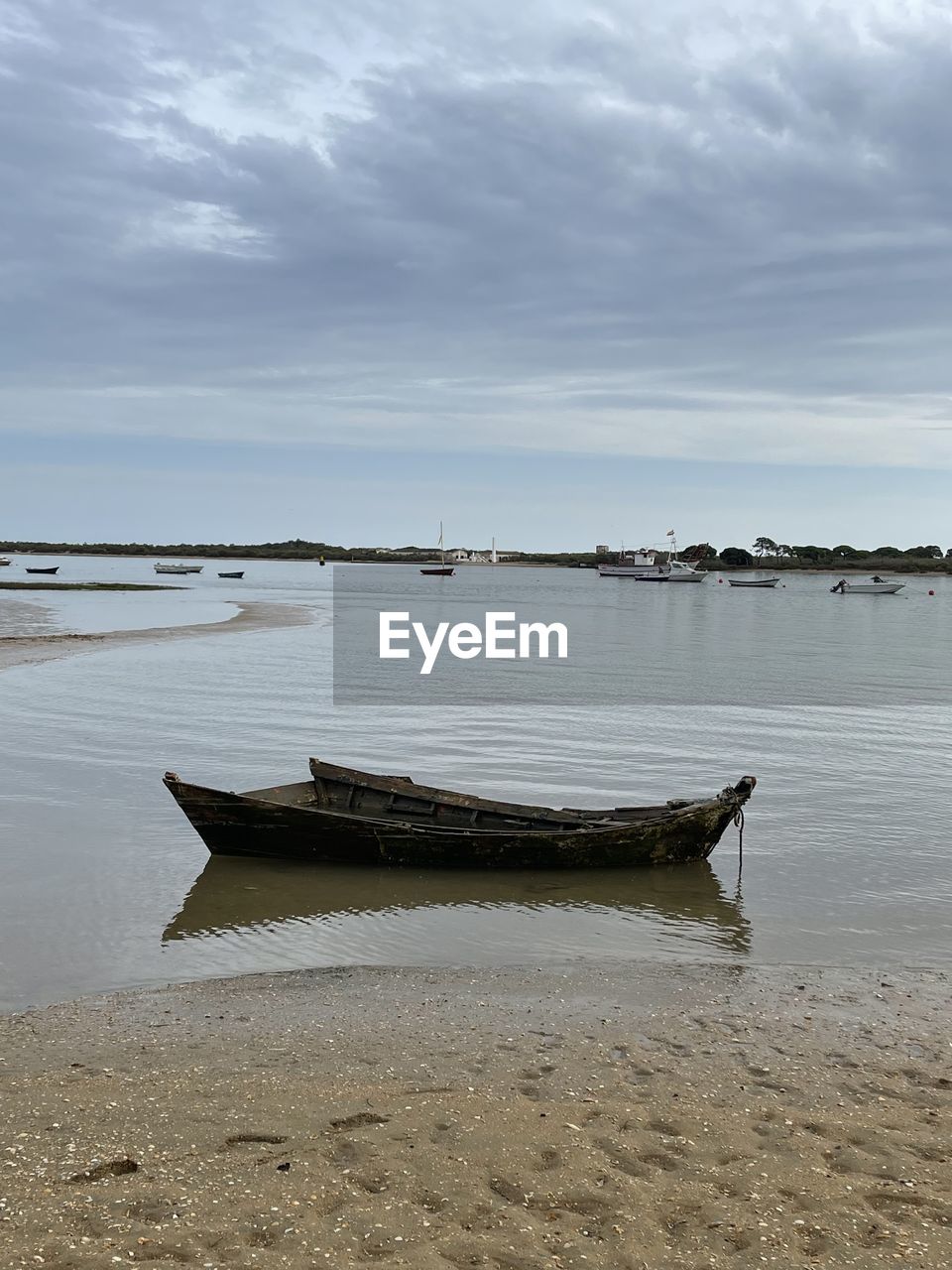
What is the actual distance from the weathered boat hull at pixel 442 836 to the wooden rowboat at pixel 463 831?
0.5 inches

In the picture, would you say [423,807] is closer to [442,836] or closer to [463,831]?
[442,836]

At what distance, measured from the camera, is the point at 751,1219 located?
592cm

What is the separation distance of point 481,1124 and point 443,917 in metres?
5.59

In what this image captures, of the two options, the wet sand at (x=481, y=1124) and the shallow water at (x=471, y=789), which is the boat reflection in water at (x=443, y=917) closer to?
the shallow water at (x=471, y=789)

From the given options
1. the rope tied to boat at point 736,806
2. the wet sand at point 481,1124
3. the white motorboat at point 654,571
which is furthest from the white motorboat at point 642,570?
the wet sand at point 481,1124

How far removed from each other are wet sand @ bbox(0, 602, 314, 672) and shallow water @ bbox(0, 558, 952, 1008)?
2.59 m

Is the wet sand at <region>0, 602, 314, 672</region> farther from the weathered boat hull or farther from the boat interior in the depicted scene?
the weathered boat hull

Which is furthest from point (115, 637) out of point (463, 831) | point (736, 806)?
point (736, 806)

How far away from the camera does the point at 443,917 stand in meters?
12.6

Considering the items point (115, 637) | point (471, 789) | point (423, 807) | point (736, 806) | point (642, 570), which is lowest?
point (471, 789)

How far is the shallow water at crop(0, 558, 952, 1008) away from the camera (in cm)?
1162

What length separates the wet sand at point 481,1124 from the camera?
5.67 meters

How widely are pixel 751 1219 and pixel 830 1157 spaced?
102 centimetres

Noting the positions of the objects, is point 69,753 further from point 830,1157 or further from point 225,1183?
point 830,1157
